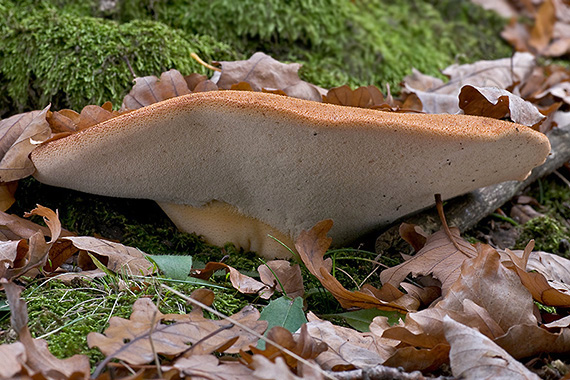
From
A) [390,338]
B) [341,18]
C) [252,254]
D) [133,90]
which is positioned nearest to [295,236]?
[252,254]

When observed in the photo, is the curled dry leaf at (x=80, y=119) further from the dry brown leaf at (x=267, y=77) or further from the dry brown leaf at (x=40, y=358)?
the dry brown leaf at (x=40, y=358)

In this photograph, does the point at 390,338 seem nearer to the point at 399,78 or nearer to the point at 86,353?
the point at 86,353

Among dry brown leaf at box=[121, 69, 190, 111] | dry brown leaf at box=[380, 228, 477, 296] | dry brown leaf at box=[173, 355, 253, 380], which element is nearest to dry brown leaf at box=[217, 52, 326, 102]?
dry brown leaf at box=[121, 69, 190, 111]

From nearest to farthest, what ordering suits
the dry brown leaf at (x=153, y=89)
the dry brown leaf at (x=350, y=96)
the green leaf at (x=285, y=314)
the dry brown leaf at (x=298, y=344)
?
1. the dry brown leaf at (x=298, y=344)
2. the green leaf at (x=285, y=314)
3. the dry brown leaf at (x=153, y=89)
4. the dry brown leaf at (x=350, y=96)

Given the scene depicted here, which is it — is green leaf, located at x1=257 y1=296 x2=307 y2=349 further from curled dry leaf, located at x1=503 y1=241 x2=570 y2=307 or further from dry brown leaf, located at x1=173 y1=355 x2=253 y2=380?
curled dry leaf, located at x1=503 y1=241 x2=570 y2=307

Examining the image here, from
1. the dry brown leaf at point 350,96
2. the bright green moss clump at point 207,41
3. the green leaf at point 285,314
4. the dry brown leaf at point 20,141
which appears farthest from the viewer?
the bright green moss clump at point 207,41

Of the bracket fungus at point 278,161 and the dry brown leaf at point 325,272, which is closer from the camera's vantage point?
the bracket fungus at point 278,161

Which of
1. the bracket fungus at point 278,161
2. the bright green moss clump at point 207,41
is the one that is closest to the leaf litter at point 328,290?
the bracket fungus at point 278,161
